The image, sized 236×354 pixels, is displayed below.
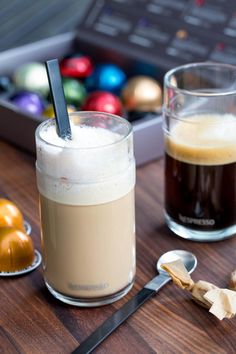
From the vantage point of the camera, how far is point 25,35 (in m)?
1.68

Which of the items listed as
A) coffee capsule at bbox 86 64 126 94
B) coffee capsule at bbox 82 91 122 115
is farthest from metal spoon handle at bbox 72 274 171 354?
coffee capsule at bbox 86 64 126 94

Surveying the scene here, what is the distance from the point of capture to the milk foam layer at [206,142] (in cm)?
71

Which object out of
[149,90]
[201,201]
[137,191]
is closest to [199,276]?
[201,201]

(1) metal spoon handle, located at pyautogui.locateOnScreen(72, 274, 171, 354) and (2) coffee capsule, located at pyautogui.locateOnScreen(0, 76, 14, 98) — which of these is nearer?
(1) metal spoon handle, located at pyautogui.locateOnScreen(72, 274, 171, 354)

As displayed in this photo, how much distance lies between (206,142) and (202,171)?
0.03 metres

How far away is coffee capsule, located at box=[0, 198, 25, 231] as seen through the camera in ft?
2.41

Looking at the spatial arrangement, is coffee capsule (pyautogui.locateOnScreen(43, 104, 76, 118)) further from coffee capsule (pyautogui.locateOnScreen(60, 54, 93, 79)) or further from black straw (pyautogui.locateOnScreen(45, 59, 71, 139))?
black straw (pyautogui.locateOnScreen(45, 59, 71, 139))

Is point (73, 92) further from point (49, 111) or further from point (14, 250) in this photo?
point (14, 250)

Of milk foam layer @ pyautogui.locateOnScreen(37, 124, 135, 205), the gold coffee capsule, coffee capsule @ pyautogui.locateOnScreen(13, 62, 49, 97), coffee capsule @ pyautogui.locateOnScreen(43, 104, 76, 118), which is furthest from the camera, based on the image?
coffee capsule @ pyautogui.locateOnScreen(13, 62, 49, 97)

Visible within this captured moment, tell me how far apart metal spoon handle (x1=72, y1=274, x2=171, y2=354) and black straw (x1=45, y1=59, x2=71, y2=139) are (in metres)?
0.17

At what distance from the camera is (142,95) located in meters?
1.05

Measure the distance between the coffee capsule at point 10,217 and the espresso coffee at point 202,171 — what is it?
170 mm

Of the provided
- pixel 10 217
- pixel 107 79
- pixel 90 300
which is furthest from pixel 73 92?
pixel 90 300

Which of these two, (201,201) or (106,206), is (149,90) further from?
(106,206)
